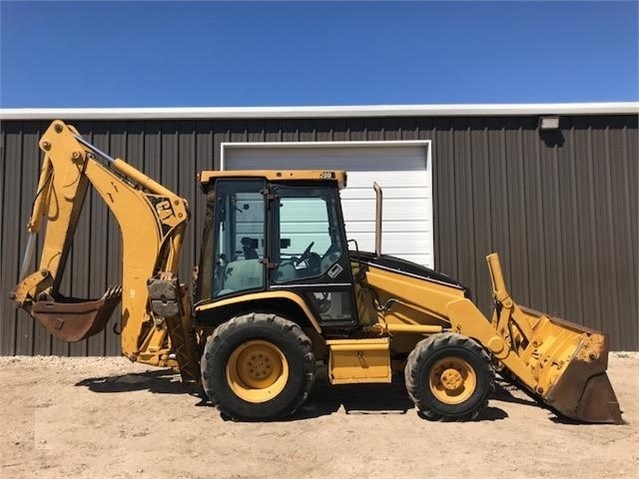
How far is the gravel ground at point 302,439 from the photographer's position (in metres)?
4.52

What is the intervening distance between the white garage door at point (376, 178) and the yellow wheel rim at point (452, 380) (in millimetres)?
4209

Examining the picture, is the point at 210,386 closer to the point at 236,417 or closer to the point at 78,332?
the point at 236,417

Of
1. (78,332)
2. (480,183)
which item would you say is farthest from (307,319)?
(480,183)

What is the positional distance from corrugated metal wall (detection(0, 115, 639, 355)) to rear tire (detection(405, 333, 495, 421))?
403cm

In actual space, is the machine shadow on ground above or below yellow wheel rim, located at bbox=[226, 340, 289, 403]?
below

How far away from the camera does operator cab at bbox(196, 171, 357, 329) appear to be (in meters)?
6.11

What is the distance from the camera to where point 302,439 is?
5.27 metres

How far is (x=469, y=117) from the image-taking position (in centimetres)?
1005

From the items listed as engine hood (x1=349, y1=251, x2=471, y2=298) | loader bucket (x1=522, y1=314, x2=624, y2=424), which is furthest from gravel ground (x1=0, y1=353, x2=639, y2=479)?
engine hood (x1=349, y1=251, x2=471, y2=298)

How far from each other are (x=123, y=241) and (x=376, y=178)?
5.03 metres

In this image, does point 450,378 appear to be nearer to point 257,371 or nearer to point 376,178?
point 257,371

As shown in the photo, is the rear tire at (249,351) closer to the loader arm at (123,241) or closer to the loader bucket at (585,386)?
the loader arm at (123,241)

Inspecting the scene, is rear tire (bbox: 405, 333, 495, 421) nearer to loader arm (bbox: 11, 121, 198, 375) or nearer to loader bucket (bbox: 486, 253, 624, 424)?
loader bucket (bbox: 486, 253, 624, 424)

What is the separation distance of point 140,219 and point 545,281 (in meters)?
7.07
